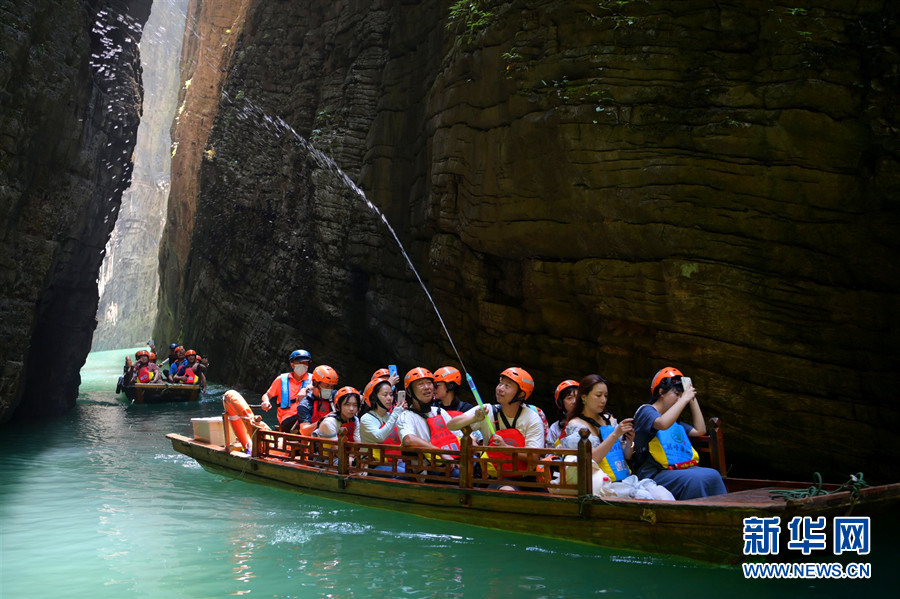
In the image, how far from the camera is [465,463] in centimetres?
738

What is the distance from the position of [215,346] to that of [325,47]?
1081 centimetres

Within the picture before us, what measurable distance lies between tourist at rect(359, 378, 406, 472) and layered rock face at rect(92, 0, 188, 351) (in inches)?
2225

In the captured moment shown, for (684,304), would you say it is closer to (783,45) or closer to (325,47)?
(783,45)

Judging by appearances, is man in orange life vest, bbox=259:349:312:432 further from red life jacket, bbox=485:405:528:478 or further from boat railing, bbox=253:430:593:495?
red life jacket, bbox=485:405:528:478

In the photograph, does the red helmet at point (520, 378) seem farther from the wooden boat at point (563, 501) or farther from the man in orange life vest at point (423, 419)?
the man in orange life vest at point (423, 419)

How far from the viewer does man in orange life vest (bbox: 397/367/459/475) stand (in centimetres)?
770

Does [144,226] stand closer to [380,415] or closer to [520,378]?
[380,415]

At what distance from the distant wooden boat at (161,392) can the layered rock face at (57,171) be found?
5.88 ft

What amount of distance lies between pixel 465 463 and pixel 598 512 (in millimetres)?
1432

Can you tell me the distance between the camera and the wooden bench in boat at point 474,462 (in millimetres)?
6781

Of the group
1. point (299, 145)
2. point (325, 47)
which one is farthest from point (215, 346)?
point (325, 47)

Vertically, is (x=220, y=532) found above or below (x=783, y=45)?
below

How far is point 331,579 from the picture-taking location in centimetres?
612

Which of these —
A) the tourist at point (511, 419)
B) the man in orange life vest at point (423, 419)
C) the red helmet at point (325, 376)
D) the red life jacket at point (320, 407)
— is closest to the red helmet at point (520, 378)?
the tourist at point (511, 419)
